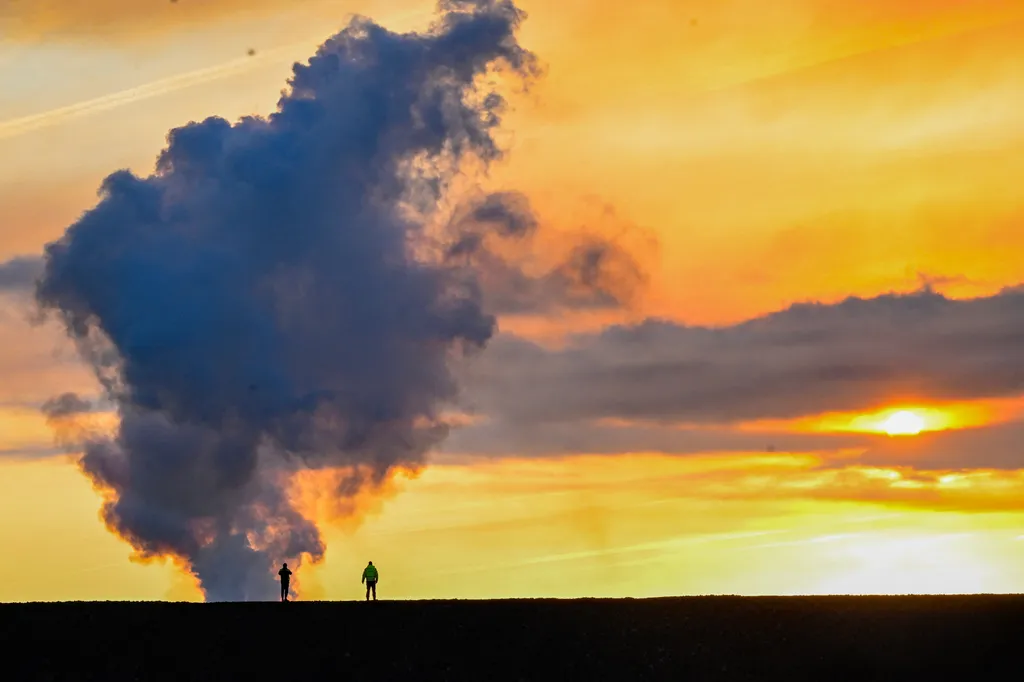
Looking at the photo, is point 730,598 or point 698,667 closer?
point 698,667

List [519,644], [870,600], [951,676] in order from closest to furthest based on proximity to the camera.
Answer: [951,676] < [519,644] < [870,600]

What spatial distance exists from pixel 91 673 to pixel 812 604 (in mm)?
31948

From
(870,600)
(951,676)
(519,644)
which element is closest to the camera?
(951,676)

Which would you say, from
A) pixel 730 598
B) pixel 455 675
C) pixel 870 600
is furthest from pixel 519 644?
pixel 870 600

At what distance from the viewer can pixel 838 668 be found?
233 ft

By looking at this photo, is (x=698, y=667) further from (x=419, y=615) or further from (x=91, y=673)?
(x=91, y=673)

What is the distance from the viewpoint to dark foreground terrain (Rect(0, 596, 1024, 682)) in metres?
71.9

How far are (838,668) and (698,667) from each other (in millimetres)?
5696

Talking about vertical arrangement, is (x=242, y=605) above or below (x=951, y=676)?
above

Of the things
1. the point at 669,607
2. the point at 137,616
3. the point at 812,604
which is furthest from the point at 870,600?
the point at 137,616

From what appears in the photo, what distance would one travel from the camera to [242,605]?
267ft

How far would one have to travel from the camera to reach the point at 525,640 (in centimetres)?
7600

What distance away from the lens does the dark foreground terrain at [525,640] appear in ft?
236

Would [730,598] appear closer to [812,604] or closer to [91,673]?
[812,604]
